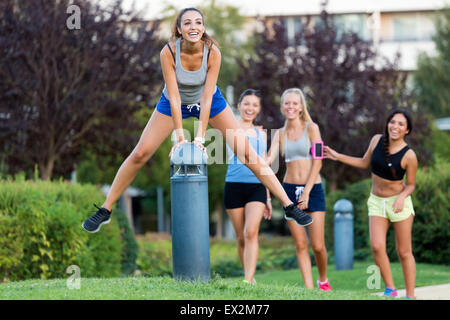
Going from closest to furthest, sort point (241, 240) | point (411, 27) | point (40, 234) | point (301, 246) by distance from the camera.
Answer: point (301, 246)
point (241, 240)
point (40, 234)
point (411, 27)

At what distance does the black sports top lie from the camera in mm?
6570

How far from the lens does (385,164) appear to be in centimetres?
660

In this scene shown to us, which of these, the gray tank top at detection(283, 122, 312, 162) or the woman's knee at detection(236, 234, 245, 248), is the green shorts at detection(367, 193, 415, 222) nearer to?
the gray tank top at detection(283, 122, 312, 162)

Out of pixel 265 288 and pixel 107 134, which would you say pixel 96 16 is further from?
pixel 265 288

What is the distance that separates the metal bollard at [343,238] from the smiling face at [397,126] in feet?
12.9

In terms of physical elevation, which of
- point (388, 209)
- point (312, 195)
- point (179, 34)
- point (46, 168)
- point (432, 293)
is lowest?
point (432, 293)

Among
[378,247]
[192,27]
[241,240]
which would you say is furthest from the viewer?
[241,240]

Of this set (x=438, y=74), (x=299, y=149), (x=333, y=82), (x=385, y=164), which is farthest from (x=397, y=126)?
(x=438, y=74)

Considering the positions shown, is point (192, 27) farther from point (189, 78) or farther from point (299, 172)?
point (299, 172)

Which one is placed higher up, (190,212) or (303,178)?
(303,178)

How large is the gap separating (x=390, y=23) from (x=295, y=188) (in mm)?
31121

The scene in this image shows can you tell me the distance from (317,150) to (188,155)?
2166mm

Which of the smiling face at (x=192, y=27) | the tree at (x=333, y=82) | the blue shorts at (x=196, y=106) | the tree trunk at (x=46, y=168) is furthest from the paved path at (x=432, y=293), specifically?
the tree trunk at (x=46, y=168)

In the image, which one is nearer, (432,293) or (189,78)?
(189,78)
